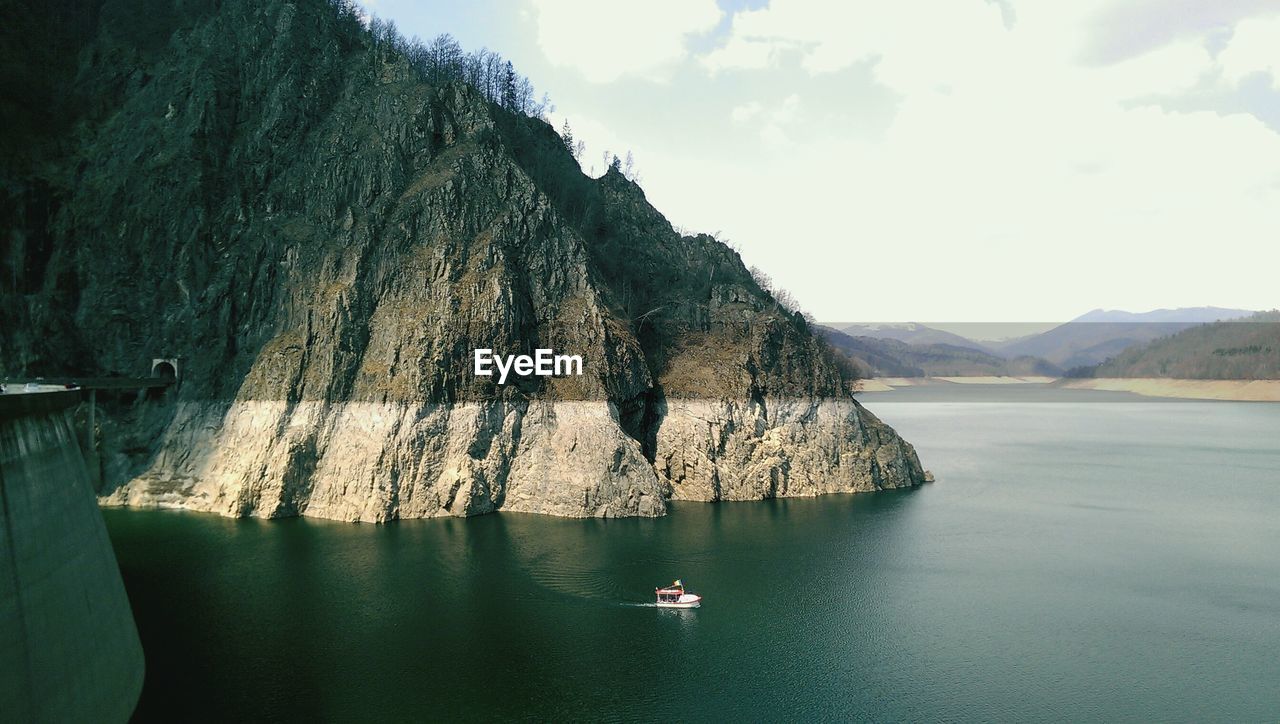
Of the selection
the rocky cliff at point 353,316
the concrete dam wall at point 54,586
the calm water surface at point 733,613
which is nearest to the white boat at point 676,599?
the calm water surface at point 733,613

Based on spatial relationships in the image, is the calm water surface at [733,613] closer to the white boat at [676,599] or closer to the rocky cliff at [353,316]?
the white boat at [676,599]

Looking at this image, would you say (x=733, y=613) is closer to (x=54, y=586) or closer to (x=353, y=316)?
(x=54, y=586)

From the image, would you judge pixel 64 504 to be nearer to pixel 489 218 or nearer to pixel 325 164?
pixel 489 218

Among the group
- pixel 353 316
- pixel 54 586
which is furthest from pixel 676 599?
pixel 353 316

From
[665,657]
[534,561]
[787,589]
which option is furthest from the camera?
[534,561]

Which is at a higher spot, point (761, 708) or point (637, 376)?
point (637, 376)

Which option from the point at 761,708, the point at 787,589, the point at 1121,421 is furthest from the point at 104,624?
the point at 1121,421
